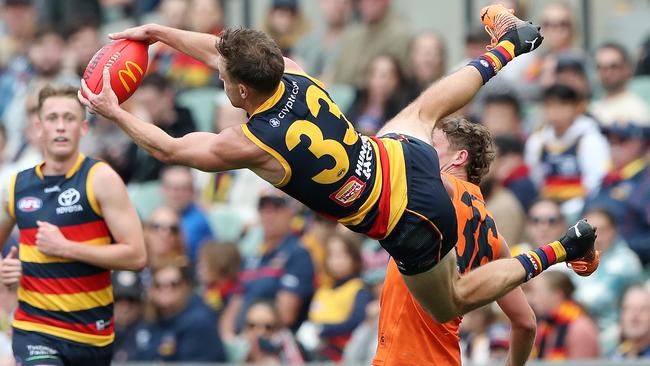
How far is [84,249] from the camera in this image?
30.7 ft

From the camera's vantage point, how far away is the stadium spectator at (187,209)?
14.7 m

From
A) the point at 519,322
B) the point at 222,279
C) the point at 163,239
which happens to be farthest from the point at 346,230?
the point at 519,322

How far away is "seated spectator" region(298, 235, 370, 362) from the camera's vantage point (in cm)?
1294

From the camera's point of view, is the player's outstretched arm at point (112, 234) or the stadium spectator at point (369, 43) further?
the stadium spectator at point (369, 43)

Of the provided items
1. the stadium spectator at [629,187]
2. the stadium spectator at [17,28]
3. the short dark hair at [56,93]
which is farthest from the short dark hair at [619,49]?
the stadium spectator at [17,28]

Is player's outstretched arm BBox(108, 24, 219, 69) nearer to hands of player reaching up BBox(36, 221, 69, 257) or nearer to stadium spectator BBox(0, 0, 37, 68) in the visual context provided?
hands of player reaching up BBox(36, 221, 69, 257)

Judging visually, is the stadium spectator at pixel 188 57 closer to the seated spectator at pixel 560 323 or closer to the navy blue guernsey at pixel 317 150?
the seated spectator at pixel 560 323

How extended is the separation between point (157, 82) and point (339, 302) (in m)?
3.77

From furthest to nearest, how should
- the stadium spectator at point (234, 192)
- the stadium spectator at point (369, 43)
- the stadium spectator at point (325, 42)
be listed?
the stadium spectator at point (325, 42) → the stadium spectator at point (369, 43) → the stadium spectator at point (234, 192)

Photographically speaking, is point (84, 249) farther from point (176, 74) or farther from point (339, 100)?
point (176, 74)

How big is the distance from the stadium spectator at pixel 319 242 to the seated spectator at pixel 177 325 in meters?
1.02

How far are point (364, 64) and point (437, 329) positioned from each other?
6759mm

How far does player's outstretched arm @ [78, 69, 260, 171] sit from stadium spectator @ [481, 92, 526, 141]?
19.4 ft

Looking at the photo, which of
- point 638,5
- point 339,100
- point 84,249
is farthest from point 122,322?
point 638,5
